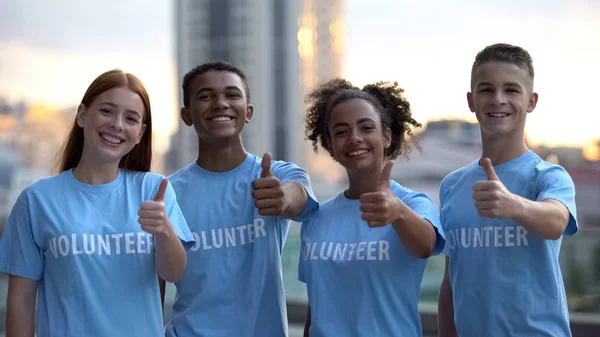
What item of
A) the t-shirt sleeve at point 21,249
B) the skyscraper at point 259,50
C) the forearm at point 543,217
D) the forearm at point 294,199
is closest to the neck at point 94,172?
the t-shirt sleeve at point 21,249

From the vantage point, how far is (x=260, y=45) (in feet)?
191

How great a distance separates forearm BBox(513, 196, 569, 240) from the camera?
1.59 m

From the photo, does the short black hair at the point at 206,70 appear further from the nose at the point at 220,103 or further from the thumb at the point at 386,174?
the thumb at the point at 386,174

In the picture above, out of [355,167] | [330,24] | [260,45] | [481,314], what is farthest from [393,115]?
[330,24]

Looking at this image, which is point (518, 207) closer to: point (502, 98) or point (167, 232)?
point (502, 98)

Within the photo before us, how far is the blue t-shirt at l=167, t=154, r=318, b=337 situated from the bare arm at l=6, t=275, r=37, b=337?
1.41 feet

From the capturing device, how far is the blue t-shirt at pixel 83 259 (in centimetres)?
168

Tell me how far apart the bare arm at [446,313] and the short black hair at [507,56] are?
58 centimetres

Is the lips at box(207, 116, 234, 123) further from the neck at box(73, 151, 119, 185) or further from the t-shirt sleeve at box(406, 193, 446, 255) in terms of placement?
the t-shirt sleeve at box(406, 193, 446, 255)

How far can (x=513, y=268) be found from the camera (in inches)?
69.3

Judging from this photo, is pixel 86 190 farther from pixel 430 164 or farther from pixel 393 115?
pixel 430 164

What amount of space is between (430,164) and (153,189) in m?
46.7

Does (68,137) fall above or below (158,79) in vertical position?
below

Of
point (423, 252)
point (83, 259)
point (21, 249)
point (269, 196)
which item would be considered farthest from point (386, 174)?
point (21, 249)
